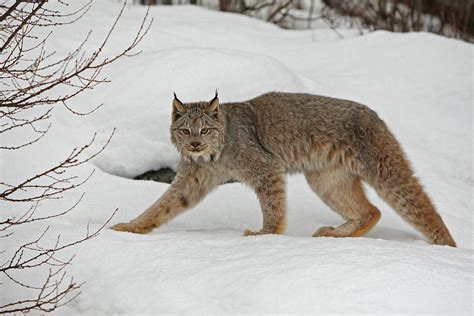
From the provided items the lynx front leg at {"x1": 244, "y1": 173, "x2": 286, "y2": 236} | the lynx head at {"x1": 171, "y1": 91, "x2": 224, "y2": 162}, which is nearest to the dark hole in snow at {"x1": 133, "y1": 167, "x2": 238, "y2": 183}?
the lynx head at {"x1": 171, "y1": 91, "x2": 224, "y2": 162}

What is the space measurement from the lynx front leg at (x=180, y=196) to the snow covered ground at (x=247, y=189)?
157mm

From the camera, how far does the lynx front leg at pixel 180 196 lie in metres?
5.96

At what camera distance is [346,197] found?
6.39m

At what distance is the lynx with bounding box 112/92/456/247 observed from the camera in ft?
19.4

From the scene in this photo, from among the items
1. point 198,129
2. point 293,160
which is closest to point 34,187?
point 198,129

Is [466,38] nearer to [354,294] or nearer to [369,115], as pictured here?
[369,115]

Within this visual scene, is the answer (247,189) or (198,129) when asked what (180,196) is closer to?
(198,129)

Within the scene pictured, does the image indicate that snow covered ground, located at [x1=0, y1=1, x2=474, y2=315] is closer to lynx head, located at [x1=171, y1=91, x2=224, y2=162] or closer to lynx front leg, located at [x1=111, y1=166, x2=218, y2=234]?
lynx front leg, located at [x1=111, y1=166, x2=218, y2=234]

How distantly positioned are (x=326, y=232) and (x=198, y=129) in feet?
4.55

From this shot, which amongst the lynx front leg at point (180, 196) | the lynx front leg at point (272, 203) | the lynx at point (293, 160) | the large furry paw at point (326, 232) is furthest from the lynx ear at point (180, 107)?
the large furry paw at point (326, 232)

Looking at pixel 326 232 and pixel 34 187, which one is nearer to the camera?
pixel 34 187

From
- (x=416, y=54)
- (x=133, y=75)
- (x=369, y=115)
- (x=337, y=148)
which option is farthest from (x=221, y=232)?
(x=416, y=54)

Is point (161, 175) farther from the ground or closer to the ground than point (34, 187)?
closer to the ground

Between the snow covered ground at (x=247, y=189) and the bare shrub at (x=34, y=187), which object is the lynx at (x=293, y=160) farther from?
the bare shrub at (x=34, y=187)
